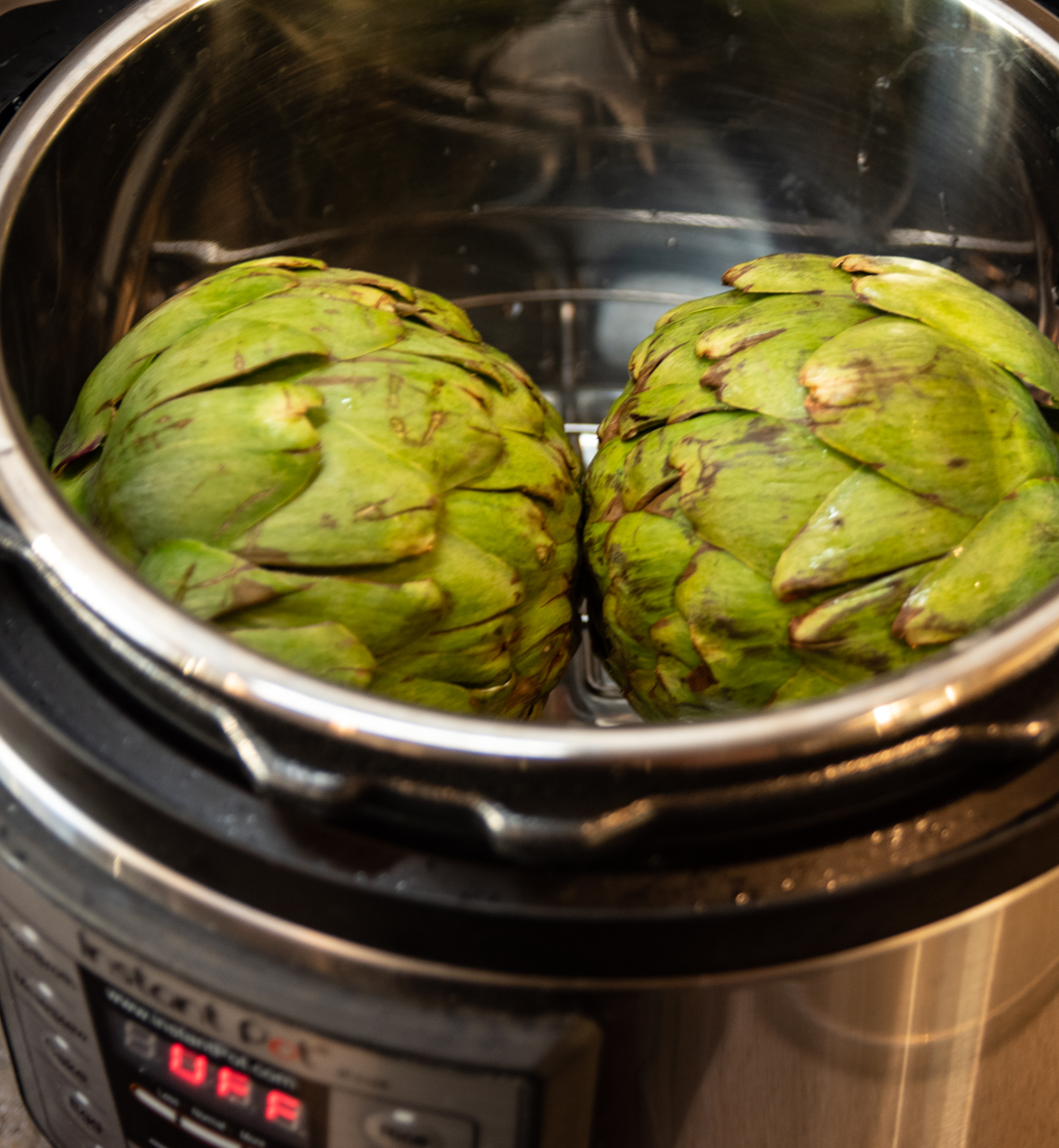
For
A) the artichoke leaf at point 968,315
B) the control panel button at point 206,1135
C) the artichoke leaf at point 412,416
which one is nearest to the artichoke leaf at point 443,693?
the artichoke leaf at point 412,416

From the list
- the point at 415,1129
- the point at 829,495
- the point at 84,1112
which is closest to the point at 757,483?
the point at 829,495

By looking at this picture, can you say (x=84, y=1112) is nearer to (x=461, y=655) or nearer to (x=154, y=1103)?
(x=154, y=1103)

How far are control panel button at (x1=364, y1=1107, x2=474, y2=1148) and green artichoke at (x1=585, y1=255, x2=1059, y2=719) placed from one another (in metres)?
0.27

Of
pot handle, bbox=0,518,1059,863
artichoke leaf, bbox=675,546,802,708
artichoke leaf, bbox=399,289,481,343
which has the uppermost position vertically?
artichoke leaf, bbox=399,289,481,343

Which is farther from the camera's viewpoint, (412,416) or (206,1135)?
(412,416)

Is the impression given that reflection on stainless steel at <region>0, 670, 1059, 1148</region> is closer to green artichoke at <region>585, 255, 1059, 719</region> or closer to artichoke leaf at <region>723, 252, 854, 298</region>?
green artichoke at <region>585, 255, 1059, 719</region>

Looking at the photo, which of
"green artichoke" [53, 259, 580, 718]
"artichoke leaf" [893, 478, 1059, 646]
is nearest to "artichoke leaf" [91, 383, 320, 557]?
"green artichoke" [53, 259, 580, 718]

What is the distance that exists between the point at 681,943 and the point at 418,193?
0.69 metres

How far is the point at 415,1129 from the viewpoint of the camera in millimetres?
425

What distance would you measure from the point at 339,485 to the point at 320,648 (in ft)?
0.28

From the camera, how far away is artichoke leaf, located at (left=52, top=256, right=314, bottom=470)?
628mm

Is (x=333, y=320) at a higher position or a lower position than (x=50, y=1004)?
higher

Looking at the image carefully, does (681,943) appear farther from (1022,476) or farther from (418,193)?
(418,193)

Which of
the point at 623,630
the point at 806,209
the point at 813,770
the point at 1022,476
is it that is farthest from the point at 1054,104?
the point at 813,770
